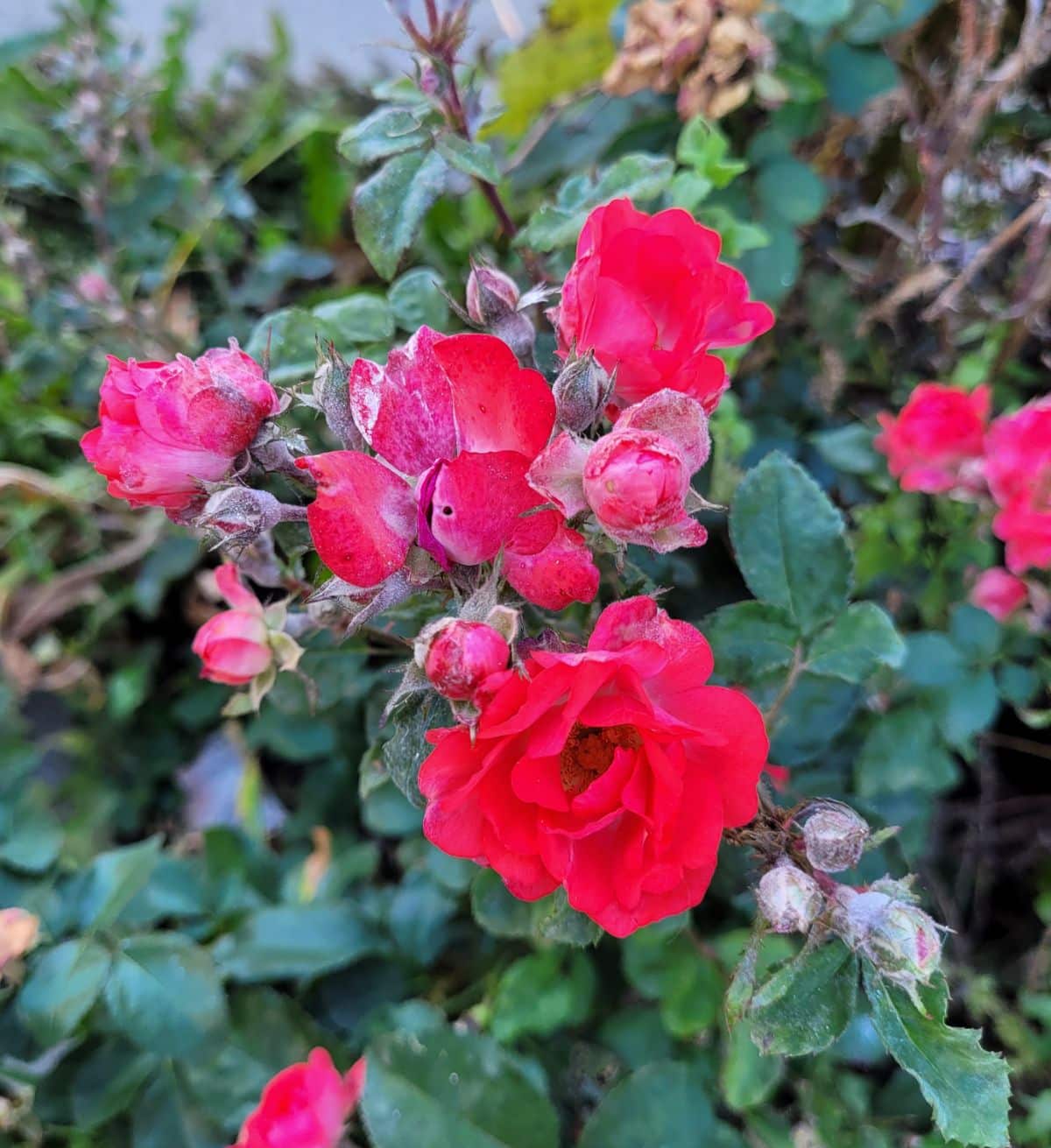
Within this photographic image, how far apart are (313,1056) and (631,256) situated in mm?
519

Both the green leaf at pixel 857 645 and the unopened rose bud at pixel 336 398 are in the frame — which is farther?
the green leaf at pixel 857 645

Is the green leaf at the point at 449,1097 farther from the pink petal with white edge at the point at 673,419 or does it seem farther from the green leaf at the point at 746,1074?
the pink petal with white edge at the point at 673,419

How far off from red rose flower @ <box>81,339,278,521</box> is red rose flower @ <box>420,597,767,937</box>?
0.49 feet

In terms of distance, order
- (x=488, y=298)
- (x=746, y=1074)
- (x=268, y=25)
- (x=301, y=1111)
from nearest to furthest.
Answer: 1. (x=488, y=298)
2. (x=301, y=1111)
3. (x=746, y=1074)
4. (x=268, y=25)

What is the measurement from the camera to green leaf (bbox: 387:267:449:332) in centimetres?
63

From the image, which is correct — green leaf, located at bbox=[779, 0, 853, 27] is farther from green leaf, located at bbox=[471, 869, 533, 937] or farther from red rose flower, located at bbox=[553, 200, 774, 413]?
green leaf, located at bbox=[471, 869, 533, 937]

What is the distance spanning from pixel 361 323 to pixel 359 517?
322 millimetres

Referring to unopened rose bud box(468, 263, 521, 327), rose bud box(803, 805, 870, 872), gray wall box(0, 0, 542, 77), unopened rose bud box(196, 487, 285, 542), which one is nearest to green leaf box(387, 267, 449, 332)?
unopened rose bud box(468, 263, 521, 327)

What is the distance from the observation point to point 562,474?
1.17ft

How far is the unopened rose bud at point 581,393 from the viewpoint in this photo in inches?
14.6

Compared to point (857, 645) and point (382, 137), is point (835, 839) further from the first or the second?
point (382, 137)

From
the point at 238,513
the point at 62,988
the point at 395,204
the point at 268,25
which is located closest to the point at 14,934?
the point at 62,988

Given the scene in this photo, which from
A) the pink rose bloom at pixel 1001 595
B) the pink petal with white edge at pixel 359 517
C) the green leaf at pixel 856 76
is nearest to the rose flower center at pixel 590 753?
the pink petal with white edge at pixel 359 517

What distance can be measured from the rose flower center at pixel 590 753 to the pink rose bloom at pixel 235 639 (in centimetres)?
19
